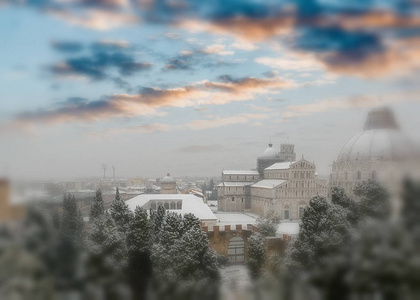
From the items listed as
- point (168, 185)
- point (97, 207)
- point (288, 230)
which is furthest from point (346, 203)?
point (168, 185)

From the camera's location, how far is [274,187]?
68.3 ft

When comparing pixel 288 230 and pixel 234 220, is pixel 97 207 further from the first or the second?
pixel 234 220

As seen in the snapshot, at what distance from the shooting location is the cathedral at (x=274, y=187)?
815 inches

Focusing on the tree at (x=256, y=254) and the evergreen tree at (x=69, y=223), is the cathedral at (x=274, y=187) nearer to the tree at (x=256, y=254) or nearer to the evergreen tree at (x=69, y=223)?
the tree at (x=256, y=254)

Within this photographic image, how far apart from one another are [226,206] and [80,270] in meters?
23.7

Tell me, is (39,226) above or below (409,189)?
below

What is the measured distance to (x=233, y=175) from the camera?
1042 inches

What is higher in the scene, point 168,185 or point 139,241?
point 168,185

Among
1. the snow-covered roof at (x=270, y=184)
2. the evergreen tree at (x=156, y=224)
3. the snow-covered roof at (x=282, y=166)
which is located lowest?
the evergreen tree at (x=156, y=224)

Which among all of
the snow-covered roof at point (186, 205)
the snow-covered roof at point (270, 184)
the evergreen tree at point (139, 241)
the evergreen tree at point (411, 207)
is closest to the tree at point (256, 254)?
the evergreen tree at point (139, 241)

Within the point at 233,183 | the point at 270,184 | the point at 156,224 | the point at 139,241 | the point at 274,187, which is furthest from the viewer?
the point at 233,183

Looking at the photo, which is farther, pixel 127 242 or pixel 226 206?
pixel 226 206

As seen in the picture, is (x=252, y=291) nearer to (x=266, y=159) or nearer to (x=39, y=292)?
(x=39, y=292)

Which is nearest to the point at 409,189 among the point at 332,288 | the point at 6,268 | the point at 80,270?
the point at 332,288
